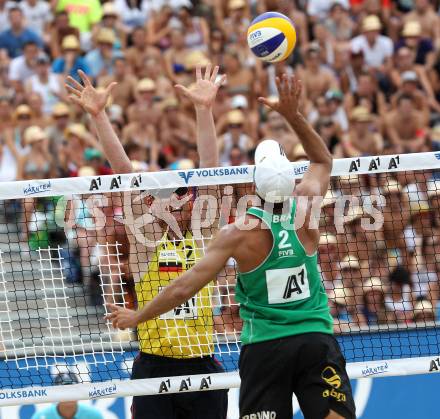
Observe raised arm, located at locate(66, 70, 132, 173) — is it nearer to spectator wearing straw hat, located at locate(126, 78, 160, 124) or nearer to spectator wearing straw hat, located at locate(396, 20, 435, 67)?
spectator wearing straw hat, located at locate(126, 78, 160, 124)

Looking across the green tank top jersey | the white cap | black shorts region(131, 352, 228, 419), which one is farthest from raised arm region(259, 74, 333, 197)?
black shorts region(131, 352, 228, 419)

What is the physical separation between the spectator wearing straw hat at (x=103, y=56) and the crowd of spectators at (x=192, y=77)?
0.02 m

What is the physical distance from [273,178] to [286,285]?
0.70m

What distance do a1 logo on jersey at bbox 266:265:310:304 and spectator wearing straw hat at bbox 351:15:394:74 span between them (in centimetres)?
968

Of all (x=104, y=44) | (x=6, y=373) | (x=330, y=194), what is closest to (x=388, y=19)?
(x=104, y=44)

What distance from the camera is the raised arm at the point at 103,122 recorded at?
8188mm

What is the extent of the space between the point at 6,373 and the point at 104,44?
6.62 meters

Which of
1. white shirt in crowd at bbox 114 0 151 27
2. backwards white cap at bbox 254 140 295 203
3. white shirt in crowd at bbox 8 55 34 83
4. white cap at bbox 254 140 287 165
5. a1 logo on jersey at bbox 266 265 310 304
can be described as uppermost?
white shirt in crowd at bbox 114 0 151 27

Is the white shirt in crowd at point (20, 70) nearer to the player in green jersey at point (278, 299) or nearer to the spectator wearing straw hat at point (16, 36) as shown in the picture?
the spectator wearing straw hat at point (16, 36)

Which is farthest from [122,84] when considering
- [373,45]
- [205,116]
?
[205,116]

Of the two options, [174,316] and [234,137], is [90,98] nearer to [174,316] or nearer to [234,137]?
[174,316]

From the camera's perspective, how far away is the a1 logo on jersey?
674 cm

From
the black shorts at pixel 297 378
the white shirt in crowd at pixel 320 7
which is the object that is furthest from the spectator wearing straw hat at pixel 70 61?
the black shorts at pixel 297 378

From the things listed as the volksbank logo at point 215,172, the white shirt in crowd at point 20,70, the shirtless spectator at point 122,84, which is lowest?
the volksbank logo at point 215,172
